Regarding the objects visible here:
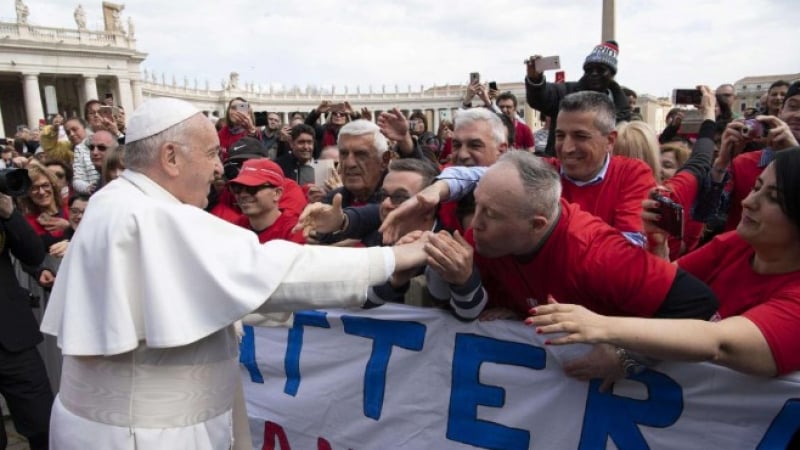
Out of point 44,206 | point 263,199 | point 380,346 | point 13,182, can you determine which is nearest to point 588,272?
point 380,346

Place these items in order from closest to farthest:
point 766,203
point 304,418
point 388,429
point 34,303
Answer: point 766,203 → point 388,429 → point 304,418 → point 34,303

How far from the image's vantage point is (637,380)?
198cm

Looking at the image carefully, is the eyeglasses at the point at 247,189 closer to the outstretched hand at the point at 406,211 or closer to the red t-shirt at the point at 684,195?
the outstretched hand at the point at 406,211

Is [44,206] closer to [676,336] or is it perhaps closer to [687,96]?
[676,336]

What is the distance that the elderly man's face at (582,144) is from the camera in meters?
2.75

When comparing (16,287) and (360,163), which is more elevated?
A: (360,163)

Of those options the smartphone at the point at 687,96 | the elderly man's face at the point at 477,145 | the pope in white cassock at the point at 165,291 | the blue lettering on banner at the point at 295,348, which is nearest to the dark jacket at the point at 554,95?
the smartphone at the point at 687,96

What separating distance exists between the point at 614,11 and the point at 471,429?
1198cm

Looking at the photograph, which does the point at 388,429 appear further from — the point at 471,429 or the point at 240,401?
the point at 240,401

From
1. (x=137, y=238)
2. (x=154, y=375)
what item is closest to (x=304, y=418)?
(x=154, y=375)

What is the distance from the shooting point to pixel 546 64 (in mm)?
4168

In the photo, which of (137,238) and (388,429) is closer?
(137,238)

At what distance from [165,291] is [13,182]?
1.93 meters

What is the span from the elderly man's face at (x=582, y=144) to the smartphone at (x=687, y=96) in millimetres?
1553
